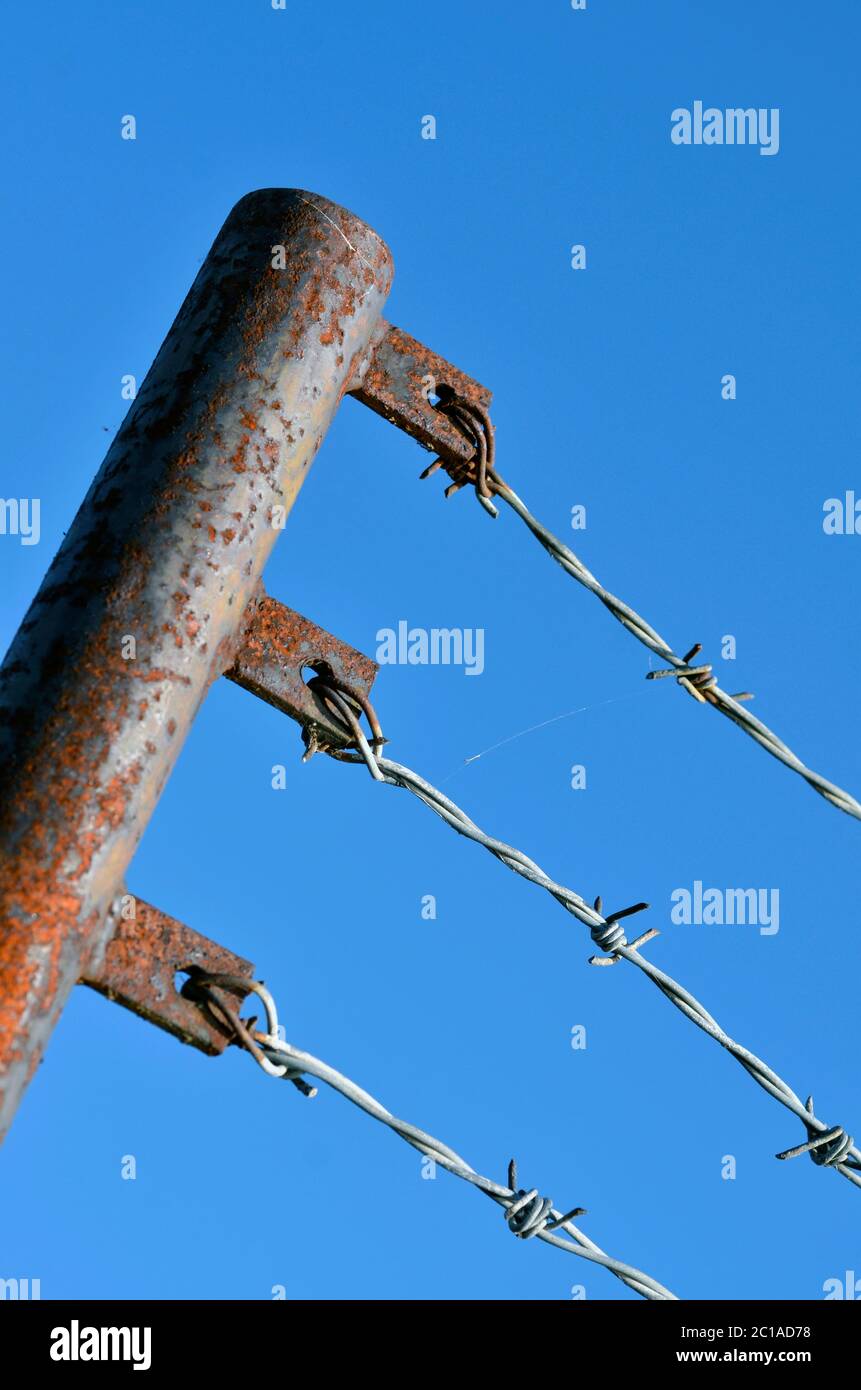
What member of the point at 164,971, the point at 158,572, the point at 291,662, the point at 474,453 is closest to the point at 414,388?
the point at 474,453

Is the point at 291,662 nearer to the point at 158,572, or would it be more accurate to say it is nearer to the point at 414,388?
the point at 158,572

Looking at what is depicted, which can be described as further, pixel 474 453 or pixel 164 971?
pixel 474 453

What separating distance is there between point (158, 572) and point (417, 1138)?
831 millimetres

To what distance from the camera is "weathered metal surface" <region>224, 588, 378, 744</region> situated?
1.89m

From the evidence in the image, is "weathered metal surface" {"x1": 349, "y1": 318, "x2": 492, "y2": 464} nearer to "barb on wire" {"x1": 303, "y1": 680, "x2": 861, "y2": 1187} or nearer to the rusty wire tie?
the rusty wire tie

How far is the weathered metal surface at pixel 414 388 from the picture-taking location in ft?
6.91

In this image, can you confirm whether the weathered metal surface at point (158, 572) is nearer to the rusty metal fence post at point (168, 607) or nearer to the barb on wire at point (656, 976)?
the rusty metal fence post at point (168, 607)

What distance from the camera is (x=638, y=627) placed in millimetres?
2457

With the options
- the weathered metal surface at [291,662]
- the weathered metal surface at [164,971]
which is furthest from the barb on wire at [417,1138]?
the weathered metal surface at [291,662]

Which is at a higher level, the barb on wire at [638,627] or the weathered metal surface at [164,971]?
the barb on wire at [638,627]

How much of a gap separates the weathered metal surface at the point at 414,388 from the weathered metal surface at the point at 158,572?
6cm

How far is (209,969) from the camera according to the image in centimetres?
171

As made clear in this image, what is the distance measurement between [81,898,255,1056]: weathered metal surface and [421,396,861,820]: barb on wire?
88 centimetres
